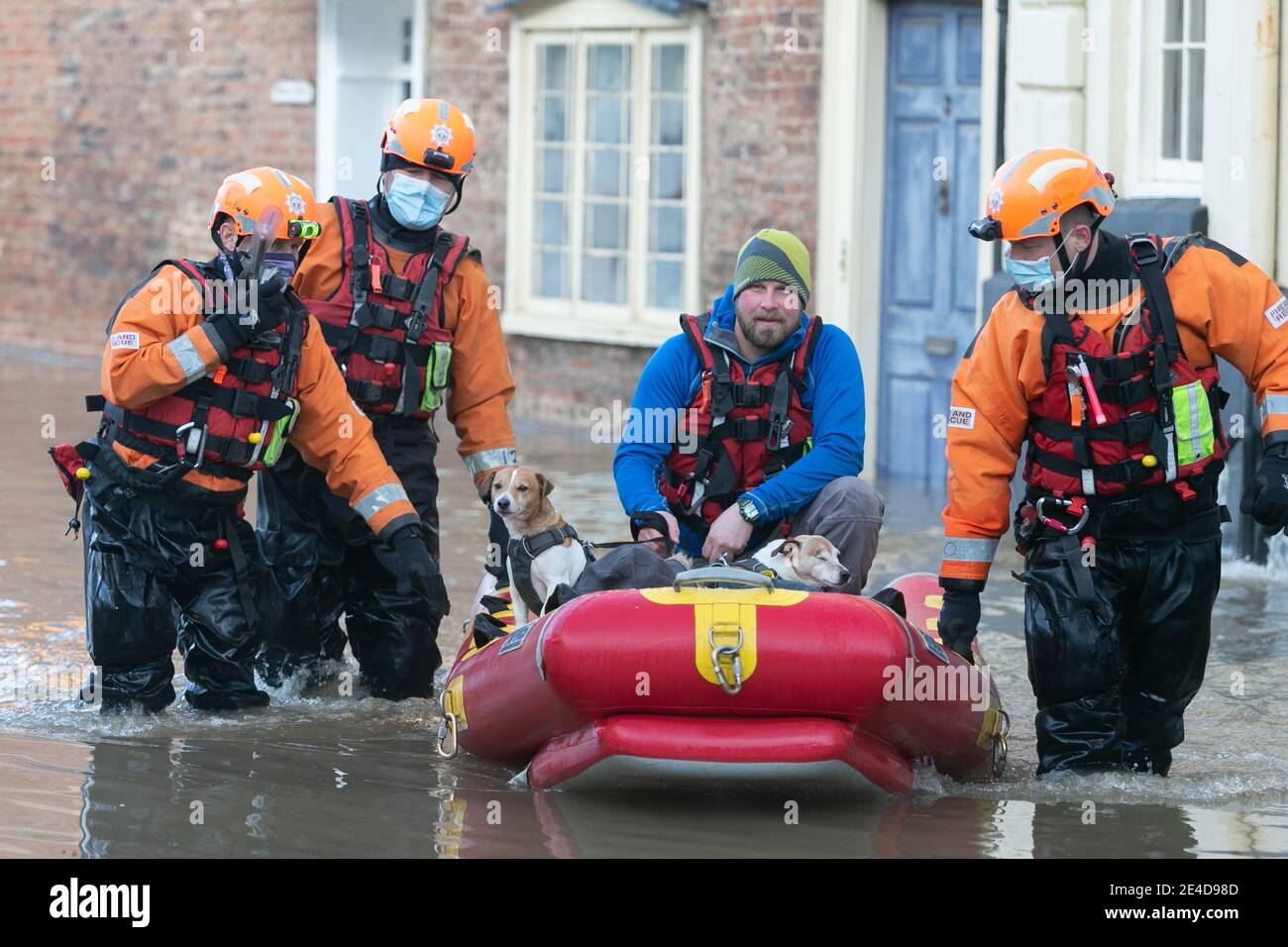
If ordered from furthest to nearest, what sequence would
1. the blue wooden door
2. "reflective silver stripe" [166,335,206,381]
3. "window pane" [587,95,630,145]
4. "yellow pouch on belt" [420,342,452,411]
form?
"window pane" [587,95,630,145] → the blue wooden door → "yellow pouch on belt" [420,342,452,411] → "reflective silver stripe" [166,335,206,381]

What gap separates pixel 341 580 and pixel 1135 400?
2.93 m

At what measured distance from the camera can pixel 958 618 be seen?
Answer: 600cm

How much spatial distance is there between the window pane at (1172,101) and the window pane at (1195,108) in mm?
82

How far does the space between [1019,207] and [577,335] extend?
28.2ft

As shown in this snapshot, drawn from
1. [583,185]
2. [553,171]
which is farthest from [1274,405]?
[553,171]

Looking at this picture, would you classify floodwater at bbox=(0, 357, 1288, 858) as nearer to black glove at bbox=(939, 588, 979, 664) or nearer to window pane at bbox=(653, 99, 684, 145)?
black glove at bbox=(939, 588, 979, 664)

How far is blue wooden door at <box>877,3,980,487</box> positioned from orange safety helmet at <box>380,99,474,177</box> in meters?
A: 5.39

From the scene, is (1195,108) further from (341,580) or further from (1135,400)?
(341,580)

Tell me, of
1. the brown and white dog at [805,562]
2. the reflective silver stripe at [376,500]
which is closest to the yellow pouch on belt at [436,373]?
the reflective silver stripe at [376,500]

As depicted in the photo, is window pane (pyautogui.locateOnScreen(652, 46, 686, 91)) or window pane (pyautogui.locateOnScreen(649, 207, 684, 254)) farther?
window pane (pyautogui.locateOnScreen(649, 207, 684, 254))

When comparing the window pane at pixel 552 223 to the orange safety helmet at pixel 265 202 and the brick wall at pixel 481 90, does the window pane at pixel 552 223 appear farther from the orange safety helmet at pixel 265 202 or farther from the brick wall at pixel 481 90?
the orange safety helmet at pixel 265 202

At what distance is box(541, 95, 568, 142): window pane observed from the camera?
14.4 m

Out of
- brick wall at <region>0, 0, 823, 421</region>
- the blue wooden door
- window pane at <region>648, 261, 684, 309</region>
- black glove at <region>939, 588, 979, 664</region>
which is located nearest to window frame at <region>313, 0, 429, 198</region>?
brick wall at <region>0, 0, 823, 421</region>
